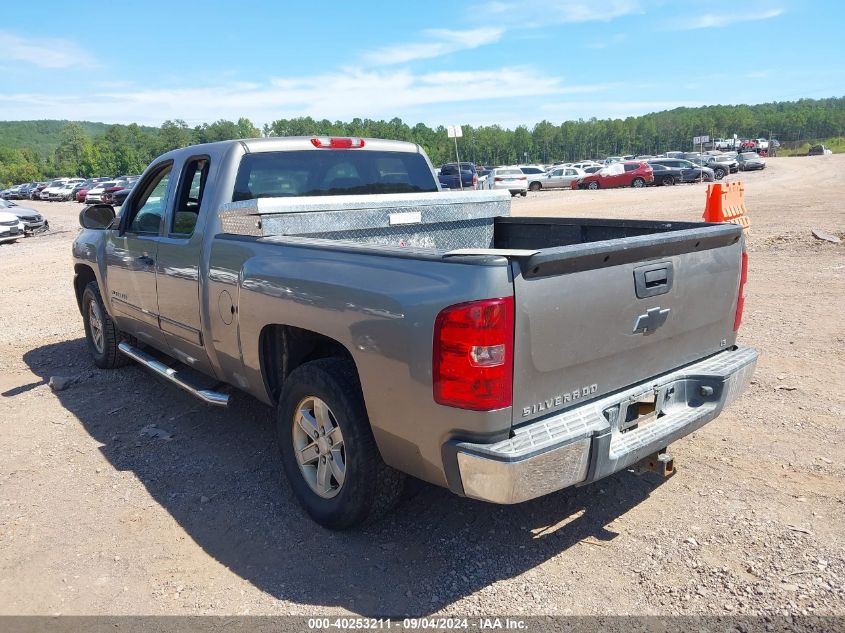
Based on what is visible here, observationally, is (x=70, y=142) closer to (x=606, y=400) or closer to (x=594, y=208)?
(x=594, y=208)

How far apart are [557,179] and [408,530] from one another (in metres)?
43.0

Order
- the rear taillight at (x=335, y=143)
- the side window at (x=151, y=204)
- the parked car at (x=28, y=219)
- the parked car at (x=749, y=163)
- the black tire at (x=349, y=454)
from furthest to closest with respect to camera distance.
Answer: the parked car at (x=749, y=163) → the parked car at (x=28, y=219) → the side window at (x=151, y=204) → the rear taillight at (x=335, y=143) → the black tire at (x=349, y=454)

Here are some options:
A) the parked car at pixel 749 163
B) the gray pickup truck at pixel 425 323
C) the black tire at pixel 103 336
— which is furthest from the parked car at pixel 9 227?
the parked car at pixel 749 163

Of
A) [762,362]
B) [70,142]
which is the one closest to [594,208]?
[762,362]

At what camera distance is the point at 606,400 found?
3023 millimetres

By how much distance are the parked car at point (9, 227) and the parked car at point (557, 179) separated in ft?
101

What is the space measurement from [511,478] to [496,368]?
0.43 metres

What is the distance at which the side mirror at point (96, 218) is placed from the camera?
571 cm

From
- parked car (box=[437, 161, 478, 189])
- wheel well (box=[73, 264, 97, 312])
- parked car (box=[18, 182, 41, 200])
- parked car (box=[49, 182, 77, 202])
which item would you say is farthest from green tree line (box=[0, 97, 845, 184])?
wheel well (box=[73, 264, 97, 312])

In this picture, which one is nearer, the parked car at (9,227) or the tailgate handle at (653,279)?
the tailgate handle at (653,279)

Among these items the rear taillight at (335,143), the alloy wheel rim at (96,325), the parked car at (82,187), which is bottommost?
the parked car at (82,187)

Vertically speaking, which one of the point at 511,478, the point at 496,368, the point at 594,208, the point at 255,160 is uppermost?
the point at 255,160

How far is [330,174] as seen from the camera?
488 centimetres

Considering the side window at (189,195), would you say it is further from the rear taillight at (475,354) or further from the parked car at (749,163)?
the parked car at (749,163)
